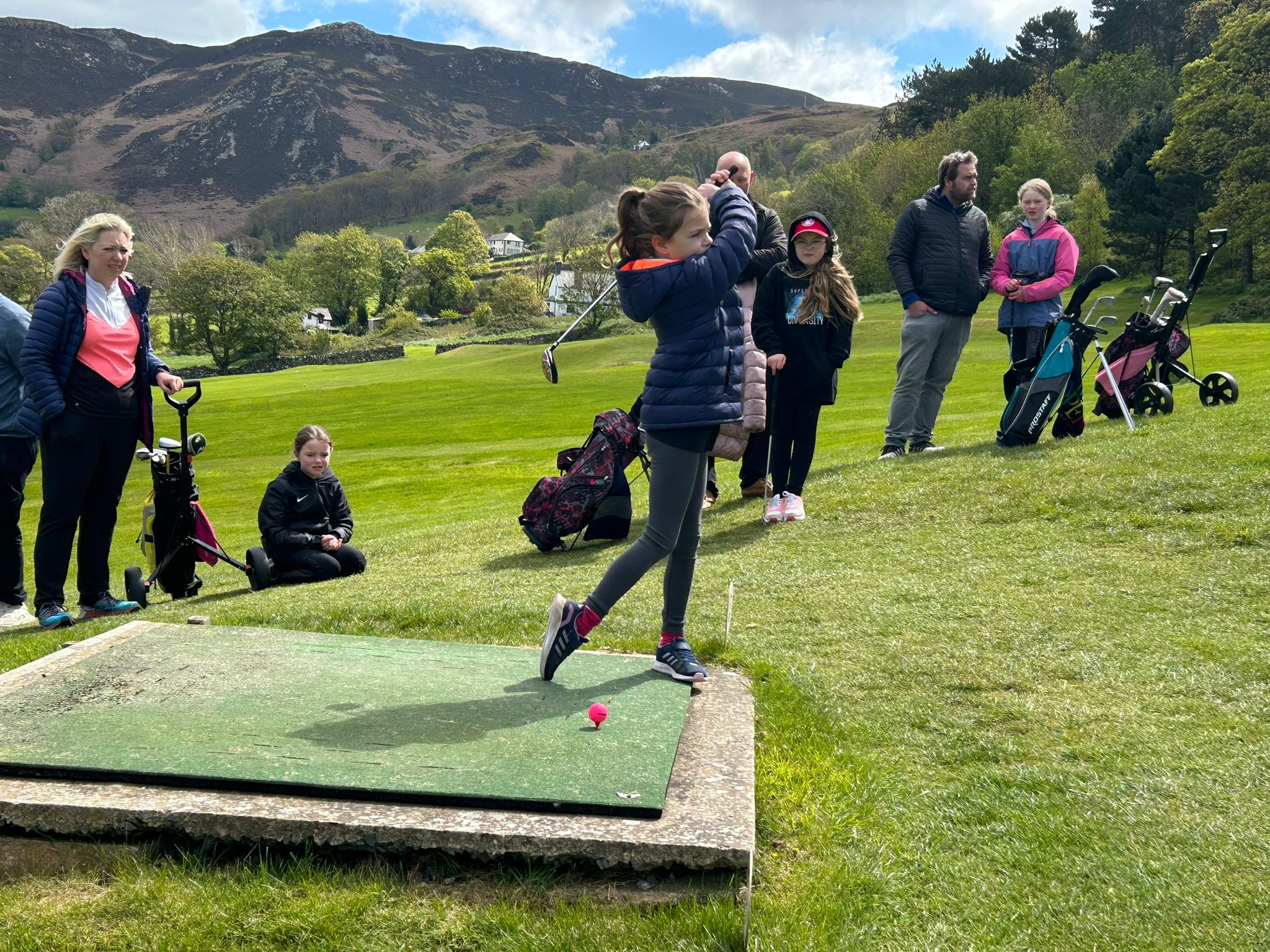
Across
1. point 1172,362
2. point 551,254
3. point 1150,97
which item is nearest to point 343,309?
point 551,254

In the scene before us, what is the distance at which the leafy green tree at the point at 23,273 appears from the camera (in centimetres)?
10069

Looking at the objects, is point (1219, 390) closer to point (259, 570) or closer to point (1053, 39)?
point (259, 570)

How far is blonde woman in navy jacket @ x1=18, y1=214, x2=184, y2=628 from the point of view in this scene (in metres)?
7.34

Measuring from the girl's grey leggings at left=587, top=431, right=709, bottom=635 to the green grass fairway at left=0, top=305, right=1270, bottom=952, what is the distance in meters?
0.91

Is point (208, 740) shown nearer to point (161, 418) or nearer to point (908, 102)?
point (161, 418)

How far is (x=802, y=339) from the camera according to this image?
32.2 feet

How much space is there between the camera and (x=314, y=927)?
127 inches

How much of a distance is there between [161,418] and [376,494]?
2329 centimetres

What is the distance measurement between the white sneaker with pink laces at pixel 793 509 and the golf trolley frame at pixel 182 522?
4.93 meters

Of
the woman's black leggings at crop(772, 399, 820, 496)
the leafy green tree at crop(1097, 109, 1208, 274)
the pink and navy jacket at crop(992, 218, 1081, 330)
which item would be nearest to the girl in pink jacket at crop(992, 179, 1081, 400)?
the pink and navy jacket at crop(992, 218, 1081, 330)

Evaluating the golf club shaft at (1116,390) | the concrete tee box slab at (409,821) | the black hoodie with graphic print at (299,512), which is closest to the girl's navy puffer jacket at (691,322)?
the concrete tee box slab at (409,821)

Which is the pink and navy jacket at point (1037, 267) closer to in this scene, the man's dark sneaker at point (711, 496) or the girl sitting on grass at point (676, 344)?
the man's dark sneaker at point (711, 496)

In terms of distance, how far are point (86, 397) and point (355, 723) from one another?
14.8 feet

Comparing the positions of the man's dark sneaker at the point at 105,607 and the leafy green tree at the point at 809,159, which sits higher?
the leafy green tree at the point at 809,159
